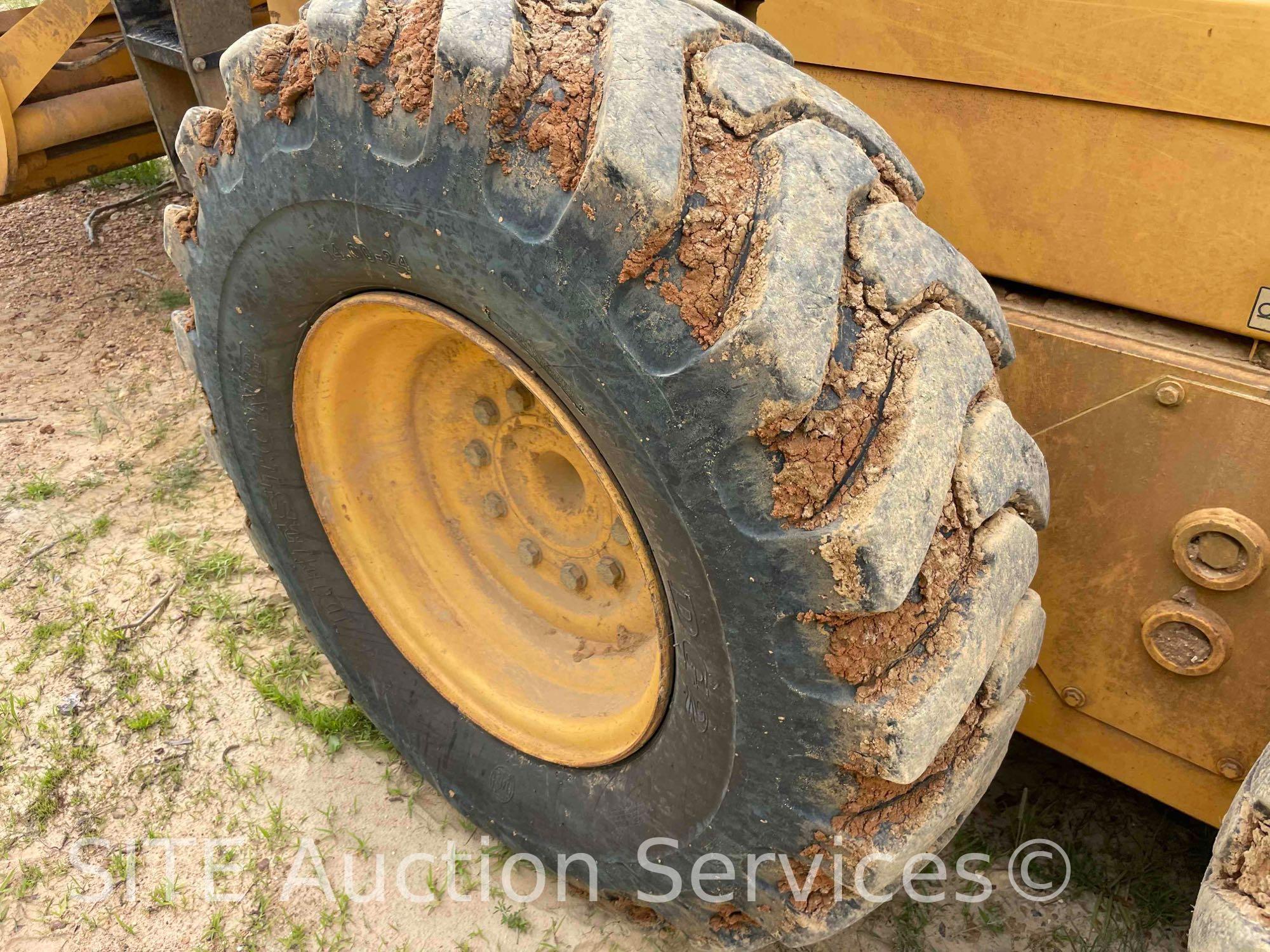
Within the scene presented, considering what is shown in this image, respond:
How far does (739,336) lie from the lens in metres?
1.02

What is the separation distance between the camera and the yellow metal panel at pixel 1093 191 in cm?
117

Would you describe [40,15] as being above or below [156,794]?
above

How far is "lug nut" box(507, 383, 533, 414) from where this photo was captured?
166 cm

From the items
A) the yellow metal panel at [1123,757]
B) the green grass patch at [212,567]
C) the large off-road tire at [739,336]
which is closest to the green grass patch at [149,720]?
the green grass patch at [212,567]

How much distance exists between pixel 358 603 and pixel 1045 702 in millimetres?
1231

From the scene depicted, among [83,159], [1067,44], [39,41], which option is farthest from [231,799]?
[83,159]

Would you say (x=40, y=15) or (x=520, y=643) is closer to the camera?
(x=520, y=643)

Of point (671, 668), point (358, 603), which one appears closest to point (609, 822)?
point (671, 668)

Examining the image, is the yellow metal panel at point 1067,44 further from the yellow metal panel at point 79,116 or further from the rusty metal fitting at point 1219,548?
the yellow metal panel at point 79,116

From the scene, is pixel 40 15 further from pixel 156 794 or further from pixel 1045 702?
pixel 1045 702

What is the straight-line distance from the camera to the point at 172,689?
2.19 meters

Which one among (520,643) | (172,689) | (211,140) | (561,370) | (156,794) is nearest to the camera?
(561,370)

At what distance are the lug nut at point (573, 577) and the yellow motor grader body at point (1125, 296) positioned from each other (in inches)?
29.9

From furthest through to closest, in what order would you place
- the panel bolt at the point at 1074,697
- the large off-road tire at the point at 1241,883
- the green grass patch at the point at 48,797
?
1. the green grass patch at the point at 48,797
2. the panel bolt at the point at 1074,697
3. the large off-road tire at the point at 1241,883
